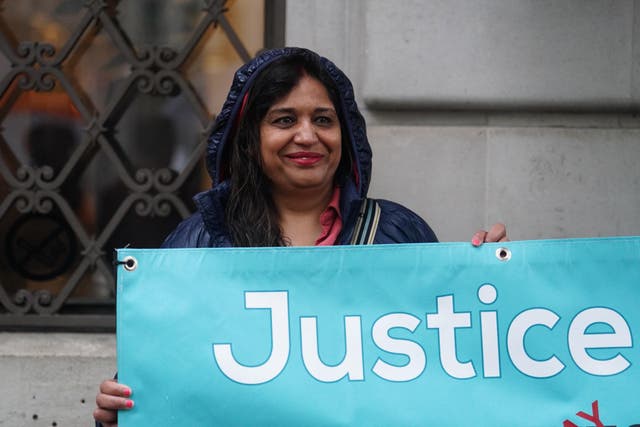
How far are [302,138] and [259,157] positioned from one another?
19cm

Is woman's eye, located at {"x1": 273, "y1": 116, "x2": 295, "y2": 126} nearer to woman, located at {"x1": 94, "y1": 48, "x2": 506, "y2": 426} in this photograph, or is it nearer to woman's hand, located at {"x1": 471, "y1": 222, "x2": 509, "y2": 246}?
woman, located at {"x1": 94, "y1": 48, "x2": 506, "y2": 426}

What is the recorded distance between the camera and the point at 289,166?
8.04ft

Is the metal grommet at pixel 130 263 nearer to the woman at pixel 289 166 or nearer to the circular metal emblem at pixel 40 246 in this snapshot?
the woman at pixel 289 166

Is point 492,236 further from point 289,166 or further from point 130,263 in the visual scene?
point 130,263

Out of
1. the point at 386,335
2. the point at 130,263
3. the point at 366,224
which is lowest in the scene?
the point at 386,335

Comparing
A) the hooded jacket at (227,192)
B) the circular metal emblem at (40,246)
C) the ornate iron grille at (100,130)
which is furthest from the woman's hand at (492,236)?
the circular metal emblem at (40,246)

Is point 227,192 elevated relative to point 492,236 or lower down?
elevated

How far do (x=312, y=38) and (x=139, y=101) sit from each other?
91 centimetres

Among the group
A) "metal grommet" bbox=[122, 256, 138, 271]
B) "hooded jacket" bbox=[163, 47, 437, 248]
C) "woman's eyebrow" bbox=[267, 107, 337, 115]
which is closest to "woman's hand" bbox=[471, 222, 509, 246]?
"hooded jacket" bbox=[163, 47, 437, 248]

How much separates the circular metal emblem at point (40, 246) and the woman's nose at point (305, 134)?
6.64ft

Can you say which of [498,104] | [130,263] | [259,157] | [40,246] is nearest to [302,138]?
[259,157]

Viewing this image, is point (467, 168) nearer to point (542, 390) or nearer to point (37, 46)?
point (542, 390)

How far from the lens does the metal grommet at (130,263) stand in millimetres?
2246

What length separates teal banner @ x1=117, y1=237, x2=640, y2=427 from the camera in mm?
2180
